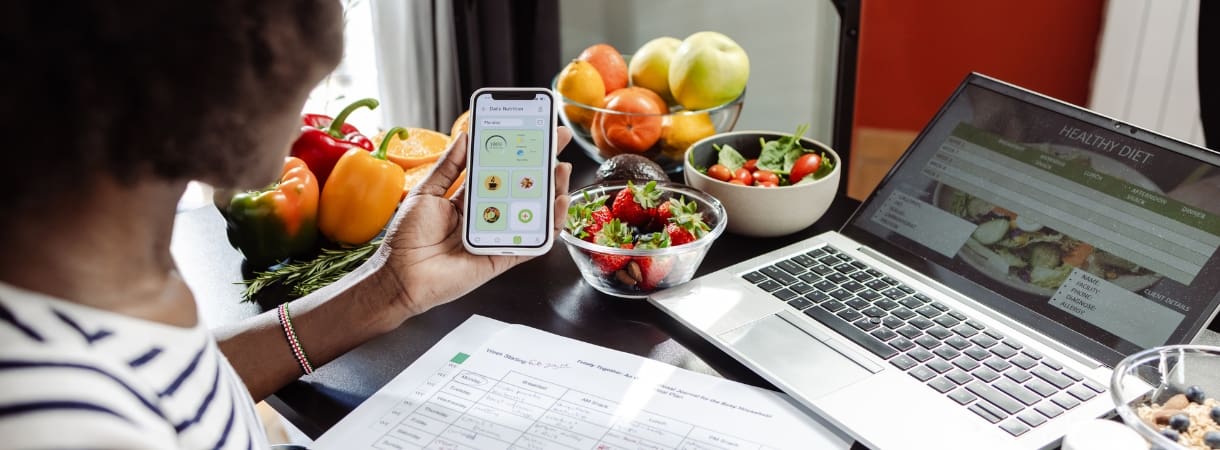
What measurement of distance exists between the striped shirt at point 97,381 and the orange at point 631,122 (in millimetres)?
802

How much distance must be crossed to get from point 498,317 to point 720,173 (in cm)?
35

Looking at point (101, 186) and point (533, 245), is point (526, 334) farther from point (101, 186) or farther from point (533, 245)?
point (101, 186)

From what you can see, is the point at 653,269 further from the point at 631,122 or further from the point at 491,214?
the point at 631,122

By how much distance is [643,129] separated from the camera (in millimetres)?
1239

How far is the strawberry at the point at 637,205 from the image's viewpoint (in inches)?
39.9

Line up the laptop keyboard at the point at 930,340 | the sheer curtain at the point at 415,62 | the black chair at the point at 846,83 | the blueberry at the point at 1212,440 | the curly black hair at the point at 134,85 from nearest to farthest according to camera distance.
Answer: the curly black hair at the point at 134,85
the blueberry at the point at 1212,440
the laptop keyboard at the point at 930,340
the black chair at the point at 846,83
the sheer curtain at the point at 415,62

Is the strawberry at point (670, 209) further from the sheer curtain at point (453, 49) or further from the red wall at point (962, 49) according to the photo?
the red wall at point (962, 49)

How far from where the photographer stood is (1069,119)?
93cm

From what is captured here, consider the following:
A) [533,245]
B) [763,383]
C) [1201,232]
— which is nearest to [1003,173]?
[1201,232]

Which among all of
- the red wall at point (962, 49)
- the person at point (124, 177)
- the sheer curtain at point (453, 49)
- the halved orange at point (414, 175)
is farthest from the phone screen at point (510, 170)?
the red wall at point (962, 49)

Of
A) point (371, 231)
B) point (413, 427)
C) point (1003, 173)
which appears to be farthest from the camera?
point (371, 231)

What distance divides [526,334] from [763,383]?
237 millimetres

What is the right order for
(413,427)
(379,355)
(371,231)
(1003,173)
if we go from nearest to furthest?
(413,427)
(379,355)
(1003,173)
(371,231)

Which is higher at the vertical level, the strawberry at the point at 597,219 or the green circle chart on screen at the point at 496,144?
the green circle chart on screen at the point at 496,144
